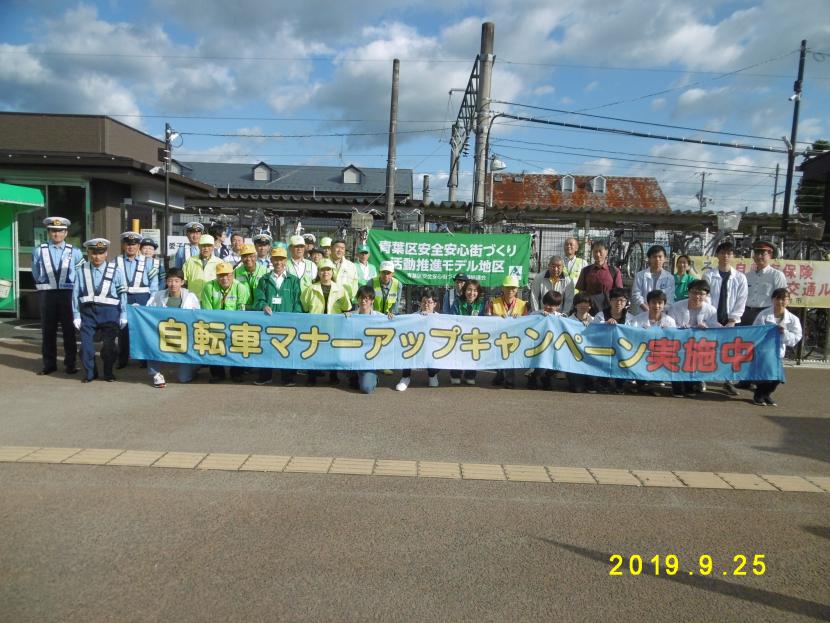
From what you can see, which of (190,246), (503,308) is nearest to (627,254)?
(503,308)

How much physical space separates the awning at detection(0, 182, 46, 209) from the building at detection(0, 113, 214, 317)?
2.05 feet

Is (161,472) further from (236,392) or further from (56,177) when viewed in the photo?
(56,177)

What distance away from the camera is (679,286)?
8859 mm

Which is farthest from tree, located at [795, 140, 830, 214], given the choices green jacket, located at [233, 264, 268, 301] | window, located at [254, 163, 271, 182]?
window, located at [254, 163, 271, 182]

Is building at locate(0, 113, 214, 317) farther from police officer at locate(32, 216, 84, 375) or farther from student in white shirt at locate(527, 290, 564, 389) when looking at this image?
student in white shirt at locate(527, 290, 564, 389)

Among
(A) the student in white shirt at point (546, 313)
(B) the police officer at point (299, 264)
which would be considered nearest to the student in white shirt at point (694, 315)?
(A) the student in white shirt at point (546, 313)

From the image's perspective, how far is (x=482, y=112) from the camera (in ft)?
39.8

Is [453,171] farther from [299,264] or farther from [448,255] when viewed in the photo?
[299,264]

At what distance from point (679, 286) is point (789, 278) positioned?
2998 millimetres

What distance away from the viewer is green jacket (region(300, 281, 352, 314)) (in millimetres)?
7805

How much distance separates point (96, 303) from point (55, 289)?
0.85 meters

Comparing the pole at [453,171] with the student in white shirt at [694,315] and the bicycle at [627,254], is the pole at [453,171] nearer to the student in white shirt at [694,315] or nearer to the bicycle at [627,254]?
the bicycle at [627,254]

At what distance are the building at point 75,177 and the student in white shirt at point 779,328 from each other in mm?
11334

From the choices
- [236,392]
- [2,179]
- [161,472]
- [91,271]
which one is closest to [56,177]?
[2,179]
